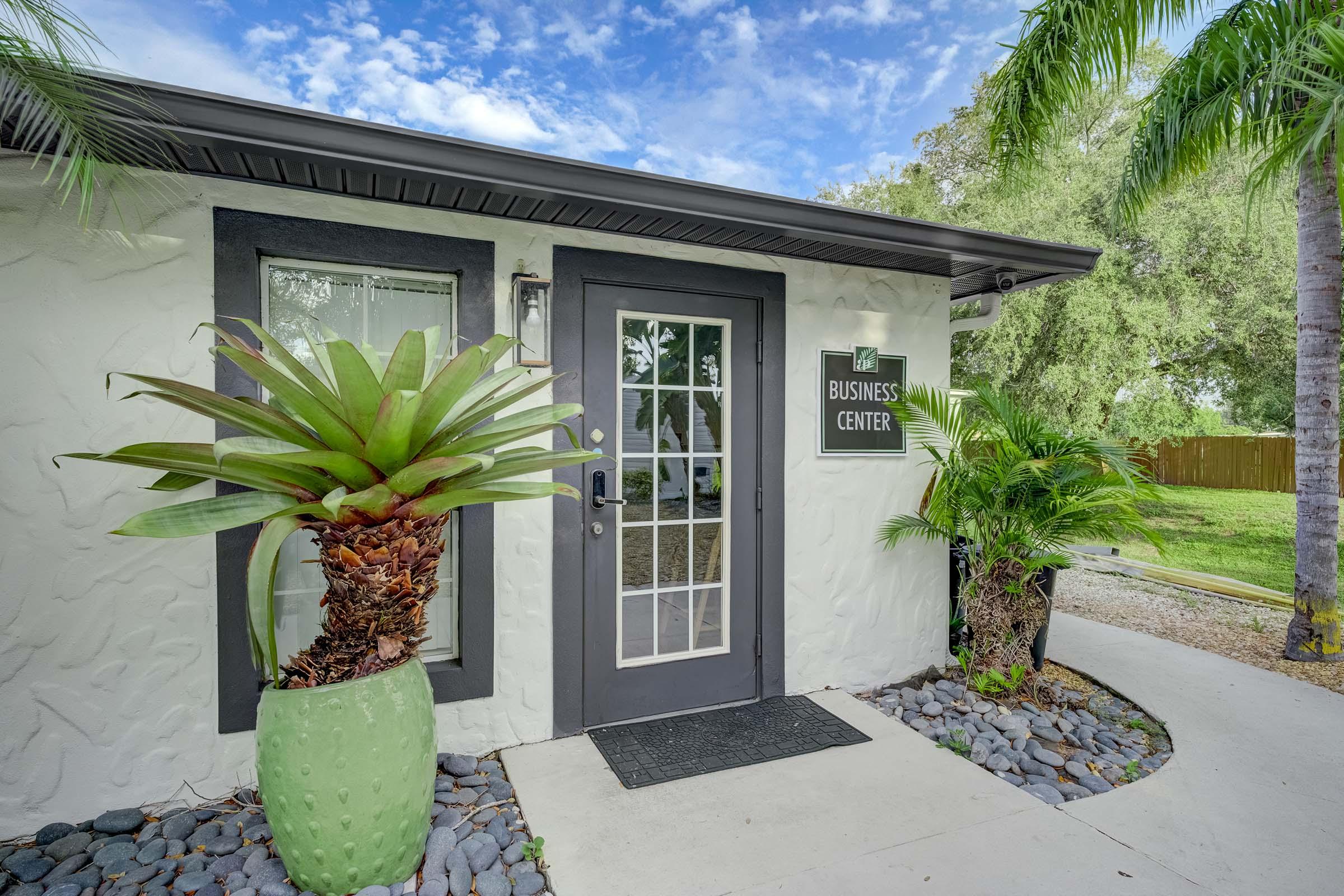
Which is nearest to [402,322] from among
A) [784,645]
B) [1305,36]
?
[784,645]

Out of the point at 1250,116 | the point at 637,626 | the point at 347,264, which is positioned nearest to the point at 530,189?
the point at 347,264

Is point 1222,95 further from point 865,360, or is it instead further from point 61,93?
point 61,93

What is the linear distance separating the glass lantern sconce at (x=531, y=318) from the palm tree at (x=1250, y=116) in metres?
3.47

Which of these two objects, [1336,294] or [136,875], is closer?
[136,875]

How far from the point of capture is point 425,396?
71.5 inches

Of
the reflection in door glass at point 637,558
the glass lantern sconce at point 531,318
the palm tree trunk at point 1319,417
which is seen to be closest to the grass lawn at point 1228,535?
the palm tree trunk at point 1319,417

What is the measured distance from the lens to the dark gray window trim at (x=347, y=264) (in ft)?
8.03

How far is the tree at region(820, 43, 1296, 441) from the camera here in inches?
313

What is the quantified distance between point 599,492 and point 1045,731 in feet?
7.94

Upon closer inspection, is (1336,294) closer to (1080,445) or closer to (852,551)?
(1080,445)

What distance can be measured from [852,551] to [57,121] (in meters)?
3.62

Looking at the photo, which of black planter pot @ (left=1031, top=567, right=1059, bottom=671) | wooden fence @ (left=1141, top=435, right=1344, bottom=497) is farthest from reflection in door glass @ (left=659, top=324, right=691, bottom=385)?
wooden fence @ (left=1141, top=435, right=1344, bottom=497)

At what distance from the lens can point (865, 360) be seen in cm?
364

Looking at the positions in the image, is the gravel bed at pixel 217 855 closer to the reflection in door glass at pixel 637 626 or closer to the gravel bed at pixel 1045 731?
the reflection in door glass at pixel 637 626
